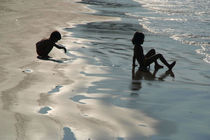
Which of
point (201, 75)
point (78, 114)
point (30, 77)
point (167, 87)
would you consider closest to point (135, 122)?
point (78, 114)

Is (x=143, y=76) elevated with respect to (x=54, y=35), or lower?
lower

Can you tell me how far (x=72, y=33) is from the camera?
11672 mm

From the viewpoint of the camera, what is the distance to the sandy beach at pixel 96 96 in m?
3.72

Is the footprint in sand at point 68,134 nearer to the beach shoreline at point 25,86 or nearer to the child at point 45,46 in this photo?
the beach shoreline at point 25,86

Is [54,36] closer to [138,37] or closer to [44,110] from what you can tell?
[138,37]

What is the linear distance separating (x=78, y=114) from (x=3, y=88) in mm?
1369

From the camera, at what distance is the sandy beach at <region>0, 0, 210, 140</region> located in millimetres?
3725

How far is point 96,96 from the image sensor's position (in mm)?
4992

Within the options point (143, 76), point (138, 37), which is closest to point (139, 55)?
point (138, 37)

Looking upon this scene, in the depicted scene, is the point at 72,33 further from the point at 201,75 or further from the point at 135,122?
the point at 135,122

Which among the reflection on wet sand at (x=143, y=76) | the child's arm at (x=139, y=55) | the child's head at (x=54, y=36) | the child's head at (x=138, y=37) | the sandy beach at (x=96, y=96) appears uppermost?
the child's head at (x=138, y=37)

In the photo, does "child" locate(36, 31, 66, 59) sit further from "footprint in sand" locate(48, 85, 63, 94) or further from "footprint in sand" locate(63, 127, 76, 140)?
"footprint in sand" locate(63, 127, 76, 140)

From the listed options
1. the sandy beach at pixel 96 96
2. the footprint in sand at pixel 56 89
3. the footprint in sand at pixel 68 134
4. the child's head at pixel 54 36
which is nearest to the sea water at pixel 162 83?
the sandy beach at pixel 96 96

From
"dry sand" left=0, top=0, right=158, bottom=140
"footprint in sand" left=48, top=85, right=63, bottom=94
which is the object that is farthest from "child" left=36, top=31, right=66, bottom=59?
"footprint in sand" left=48, top=85, right=63, bottom=94
